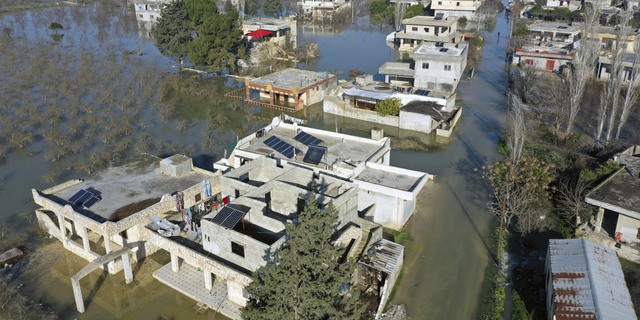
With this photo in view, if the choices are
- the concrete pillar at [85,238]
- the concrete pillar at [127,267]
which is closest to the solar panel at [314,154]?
the concrete pillar at [127,267]

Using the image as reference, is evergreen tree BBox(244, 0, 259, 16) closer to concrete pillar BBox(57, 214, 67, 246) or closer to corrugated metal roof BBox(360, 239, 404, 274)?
concrete pillar BBox(57, 214, 67, 246)

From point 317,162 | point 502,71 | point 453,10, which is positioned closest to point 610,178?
point 317,162

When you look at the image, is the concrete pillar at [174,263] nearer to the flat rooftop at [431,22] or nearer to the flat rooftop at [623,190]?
the flat rooftop at [623,190]

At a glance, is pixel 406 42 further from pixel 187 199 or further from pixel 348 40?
pixel 187 199

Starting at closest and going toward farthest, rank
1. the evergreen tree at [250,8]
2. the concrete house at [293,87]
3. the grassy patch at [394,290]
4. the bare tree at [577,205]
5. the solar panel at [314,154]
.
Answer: the grassy patch at [394,290] → the bare tree at [577,205] → the solar panel at [314,154] → the concrete house at [293,87] → the evergreen tree at [250,8]

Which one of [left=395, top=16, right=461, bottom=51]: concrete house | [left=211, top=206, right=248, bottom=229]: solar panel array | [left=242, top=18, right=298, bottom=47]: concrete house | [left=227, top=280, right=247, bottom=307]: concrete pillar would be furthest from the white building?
[left=227, top=280, right=247, bottom=307]: concrete pillar

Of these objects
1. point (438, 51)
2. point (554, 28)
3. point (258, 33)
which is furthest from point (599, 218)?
point (554, 28)
